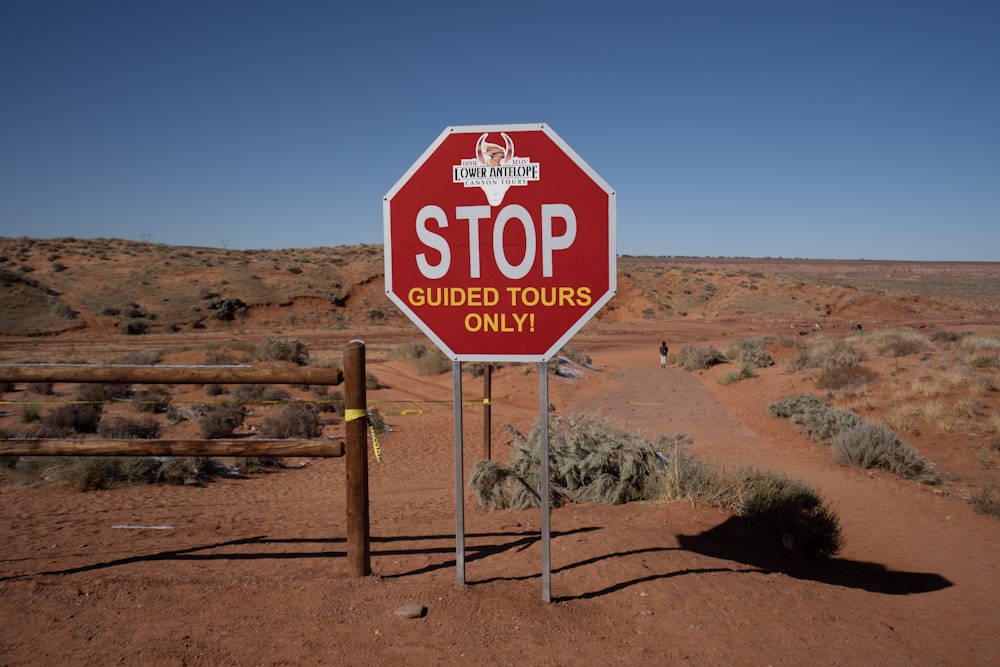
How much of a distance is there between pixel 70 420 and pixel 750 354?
2232cm

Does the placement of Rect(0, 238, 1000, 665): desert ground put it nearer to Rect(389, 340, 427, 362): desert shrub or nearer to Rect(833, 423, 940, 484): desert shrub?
Rect(833, 423, 940, 484): desert shrub

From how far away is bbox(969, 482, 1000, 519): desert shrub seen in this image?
9305 mm

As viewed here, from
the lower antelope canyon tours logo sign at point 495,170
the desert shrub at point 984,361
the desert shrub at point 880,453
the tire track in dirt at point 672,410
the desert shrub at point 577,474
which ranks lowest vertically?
the tire track in dirt at point 672,410

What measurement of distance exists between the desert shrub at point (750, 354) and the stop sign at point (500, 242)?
20.7 m

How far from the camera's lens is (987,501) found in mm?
9484

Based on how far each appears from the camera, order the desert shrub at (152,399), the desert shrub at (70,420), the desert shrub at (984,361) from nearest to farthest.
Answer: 1. the desert shrub at (70,420)
2. the desert shrub at (152,399)
3. the desert shrub at (984,361)

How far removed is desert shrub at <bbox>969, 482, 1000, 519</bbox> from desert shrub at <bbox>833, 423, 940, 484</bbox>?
948mm

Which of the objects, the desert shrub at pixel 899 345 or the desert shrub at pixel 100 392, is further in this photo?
the desert shrub at pixel 899 345

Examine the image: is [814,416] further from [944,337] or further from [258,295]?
[258,295]

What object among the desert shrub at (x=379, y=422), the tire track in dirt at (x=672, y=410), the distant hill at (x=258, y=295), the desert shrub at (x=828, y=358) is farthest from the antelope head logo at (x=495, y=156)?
the distant hill at (x=258, y=295)

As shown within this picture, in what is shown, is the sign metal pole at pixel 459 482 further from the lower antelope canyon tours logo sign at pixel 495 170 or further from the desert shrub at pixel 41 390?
the desert shrub at pixel 41 390

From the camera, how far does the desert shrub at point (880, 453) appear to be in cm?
1126

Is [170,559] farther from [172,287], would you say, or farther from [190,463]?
[172,287]

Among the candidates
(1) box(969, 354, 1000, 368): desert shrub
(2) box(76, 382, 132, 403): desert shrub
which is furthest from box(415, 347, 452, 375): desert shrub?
(1) box(969, 354, 1000, 368): desert shrub
